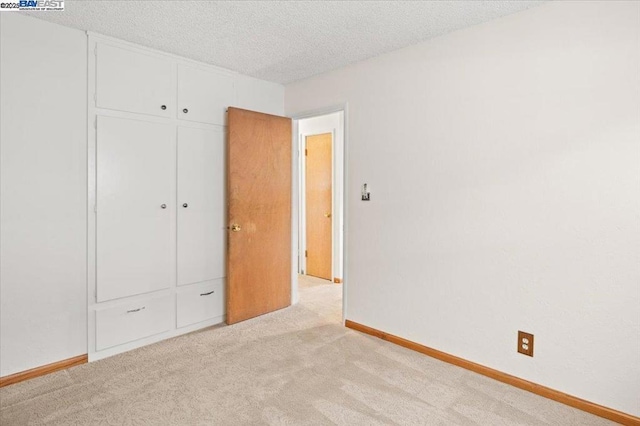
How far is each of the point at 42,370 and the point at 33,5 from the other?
2357 mm

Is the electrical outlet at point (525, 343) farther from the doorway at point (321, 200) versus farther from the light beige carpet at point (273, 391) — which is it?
the doorway at point (321, 200)

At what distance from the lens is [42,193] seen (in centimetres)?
250

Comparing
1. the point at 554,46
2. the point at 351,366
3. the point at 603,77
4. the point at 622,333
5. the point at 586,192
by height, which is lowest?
A: the point at 351,366

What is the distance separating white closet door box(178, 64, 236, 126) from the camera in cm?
319

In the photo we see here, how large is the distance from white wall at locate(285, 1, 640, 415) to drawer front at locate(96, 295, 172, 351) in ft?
5.70

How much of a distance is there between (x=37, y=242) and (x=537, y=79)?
3389mm

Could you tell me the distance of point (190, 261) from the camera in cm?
330

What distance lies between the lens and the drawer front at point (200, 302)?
3268 mm

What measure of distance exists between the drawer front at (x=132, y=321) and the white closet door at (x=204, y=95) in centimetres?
159

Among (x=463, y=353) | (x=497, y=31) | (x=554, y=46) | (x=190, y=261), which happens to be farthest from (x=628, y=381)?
(x=190, y=261)

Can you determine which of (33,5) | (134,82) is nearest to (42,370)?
(134,82)

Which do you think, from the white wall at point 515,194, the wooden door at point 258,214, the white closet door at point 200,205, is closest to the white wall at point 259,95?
the wooden door at point 258,214

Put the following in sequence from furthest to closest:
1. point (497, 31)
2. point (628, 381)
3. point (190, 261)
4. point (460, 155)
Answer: point (190, 261) → point (460, 155) → point (497, 31) → point (628, 381)

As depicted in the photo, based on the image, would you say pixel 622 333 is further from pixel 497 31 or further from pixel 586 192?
pixel 497 31
